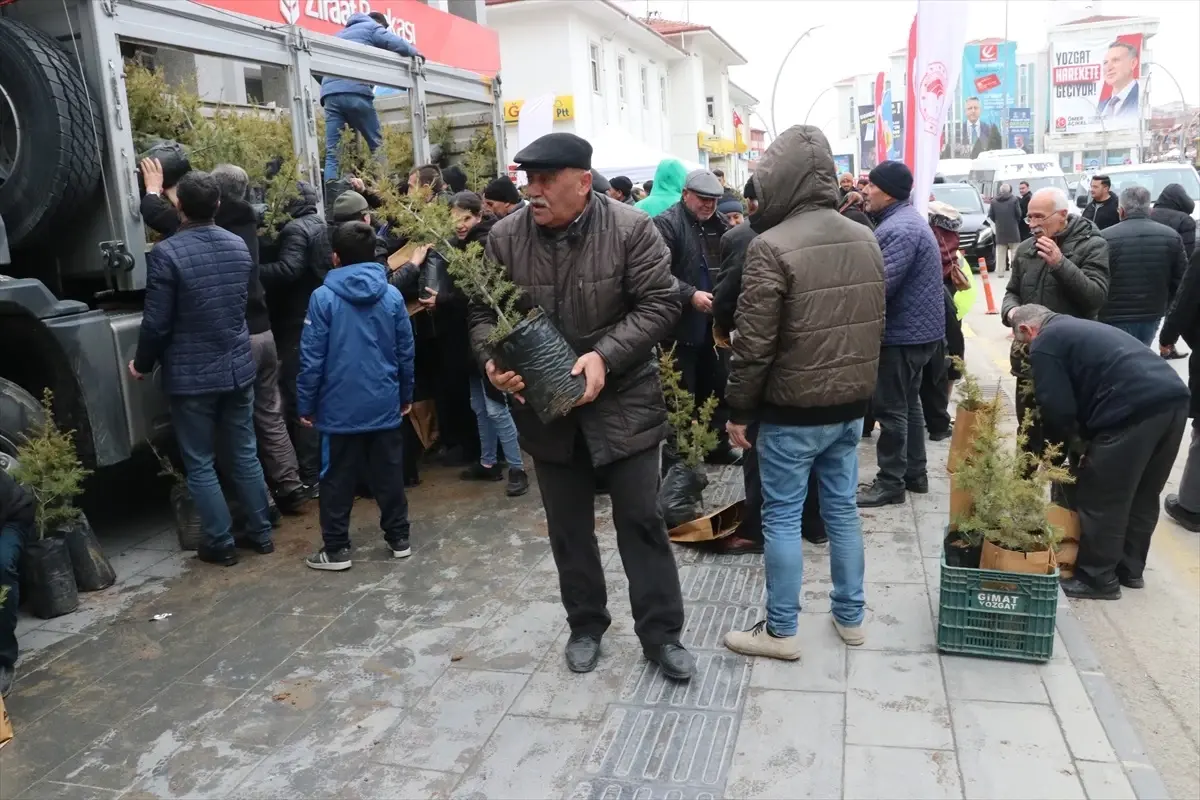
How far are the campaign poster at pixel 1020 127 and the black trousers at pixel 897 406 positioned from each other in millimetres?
69977

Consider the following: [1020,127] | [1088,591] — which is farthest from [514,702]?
[1020,127]

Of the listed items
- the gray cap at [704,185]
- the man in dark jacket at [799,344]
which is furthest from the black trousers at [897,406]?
the man in dark jacket at [799,344]

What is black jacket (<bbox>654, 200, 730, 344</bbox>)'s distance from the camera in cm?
617

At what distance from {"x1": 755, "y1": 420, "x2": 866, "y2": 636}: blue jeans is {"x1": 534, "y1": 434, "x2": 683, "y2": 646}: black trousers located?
1.37 ft

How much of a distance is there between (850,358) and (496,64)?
30.1 feet

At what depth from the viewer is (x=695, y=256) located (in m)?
6.21

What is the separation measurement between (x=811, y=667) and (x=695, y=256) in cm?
311

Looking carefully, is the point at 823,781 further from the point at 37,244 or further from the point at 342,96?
the point at 342,96

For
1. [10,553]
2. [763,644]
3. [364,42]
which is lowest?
[763,644]

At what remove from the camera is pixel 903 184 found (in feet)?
18.7

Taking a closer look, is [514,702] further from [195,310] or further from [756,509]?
[195,310]

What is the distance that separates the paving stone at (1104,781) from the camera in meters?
2.98

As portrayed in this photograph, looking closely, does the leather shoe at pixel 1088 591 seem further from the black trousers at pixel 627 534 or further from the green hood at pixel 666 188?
the green hood at pixel 666 188

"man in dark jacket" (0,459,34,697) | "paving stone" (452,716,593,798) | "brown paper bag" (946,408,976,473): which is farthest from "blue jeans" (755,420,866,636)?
"man in dark jacket" (0,459,34,697)
